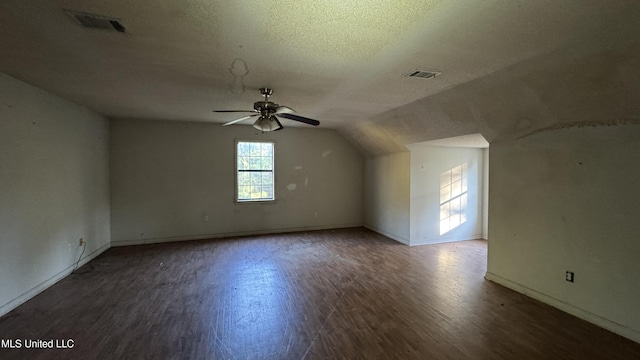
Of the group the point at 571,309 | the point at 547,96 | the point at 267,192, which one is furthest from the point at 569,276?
the point at 267,192

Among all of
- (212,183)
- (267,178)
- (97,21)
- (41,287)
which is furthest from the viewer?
(267,178)

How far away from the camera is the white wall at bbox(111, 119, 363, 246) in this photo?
5402 millimetres

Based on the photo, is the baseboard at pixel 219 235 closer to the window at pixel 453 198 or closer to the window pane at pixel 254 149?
the window pane at pixel 254 149

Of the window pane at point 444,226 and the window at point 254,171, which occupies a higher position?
the window at point 254,171

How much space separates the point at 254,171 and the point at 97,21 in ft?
15.0

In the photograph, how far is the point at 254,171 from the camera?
20.7 ft

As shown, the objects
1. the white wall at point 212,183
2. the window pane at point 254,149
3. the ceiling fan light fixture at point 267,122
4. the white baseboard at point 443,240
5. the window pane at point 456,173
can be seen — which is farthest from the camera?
the window pane at point 254,149

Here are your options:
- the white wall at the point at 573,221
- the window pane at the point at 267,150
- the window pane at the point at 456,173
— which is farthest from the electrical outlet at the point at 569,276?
the window pane at the point at 267,150

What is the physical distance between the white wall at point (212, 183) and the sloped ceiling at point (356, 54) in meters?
1.80

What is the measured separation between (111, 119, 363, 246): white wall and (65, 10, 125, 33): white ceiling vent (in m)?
4.05

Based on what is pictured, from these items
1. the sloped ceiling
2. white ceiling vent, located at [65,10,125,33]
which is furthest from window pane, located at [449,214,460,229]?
white ceiling vent, located at [65,10,125,33]

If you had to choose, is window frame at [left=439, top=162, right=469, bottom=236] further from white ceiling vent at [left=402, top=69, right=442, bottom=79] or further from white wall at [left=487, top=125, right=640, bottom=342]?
white ceiling vent at [left=402, top=69, right=442, bottom=79]

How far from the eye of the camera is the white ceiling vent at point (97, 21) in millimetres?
1758

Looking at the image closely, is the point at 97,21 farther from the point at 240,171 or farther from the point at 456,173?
the point at 456,173
